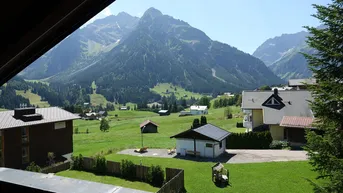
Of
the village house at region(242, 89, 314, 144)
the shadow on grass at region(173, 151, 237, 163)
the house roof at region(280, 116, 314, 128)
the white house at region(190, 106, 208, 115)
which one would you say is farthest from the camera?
the white house at region(190, 106, 208, 115)

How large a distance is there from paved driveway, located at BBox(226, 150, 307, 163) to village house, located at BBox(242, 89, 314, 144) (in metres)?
3.67

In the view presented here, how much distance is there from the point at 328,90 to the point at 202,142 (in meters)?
19.8

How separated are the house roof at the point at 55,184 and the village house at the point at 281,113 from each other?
1396 inches

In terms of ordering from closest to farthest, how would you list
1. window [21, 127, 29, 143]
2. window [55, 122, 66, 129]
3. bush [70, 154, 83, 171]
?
bush [70, 154, 83, 171], window [21, 127, 29, 143], window [55, 122, 66, 129]

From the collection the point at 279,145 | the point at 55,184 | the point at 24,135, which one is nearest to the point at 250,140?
the point at 279,145

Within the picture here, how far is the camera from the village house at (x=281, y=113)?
1383 inches

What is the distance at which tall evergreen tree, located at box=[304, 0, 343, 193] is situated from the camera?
514 inches

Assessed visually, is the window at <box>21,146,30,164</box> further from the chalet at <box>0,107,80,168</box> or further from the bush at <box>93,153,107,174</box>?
the bush at <box>93,153,107,174</box>

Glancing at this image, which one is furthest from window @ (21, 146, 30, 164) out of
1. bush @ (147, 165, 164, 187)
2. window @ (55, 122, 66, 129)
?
bush @ (147, 165, 164, 187)

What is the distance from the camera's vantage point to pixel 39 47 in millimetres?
2014

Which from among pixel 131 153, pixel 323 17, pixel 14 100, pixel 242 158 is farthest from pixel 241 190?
pixel 14 100

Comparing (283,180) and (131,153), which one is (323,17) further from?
(131,153)

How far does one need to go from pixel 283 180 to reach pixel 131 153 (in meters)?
20.4

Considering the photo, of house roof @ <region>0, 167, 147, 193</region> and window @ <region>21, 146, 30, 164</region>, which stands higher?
house roof @ <region>0, 167, 147, 193</region>
